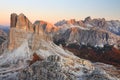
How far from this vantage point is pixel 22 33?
5664 inches

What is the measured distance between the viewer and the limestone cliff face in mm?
139250

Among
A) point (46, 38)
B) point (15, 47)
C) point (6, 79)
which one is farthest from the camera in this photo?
point (46, 38)

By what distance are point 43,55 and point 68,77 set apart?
8189 cm

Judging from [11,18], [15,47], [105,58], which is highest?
[11,18]

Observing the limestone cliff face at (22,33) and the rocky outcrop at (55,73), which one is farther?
the limestone cliff face at (22,33)

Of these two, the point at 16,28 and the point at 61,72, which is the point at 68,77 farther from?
the point at 16,28

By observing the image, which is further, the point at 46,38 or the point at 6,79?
the point at 46,38

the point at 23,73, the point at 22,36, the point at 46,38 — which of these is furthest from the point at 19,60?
the point at 23,73

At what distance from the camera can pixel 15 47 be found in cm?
13550

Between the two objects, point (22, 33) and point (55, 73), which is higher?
point (22, 33)

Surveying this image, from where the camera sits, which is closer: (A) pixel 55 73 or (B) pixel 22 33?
(A) pixel 55 73

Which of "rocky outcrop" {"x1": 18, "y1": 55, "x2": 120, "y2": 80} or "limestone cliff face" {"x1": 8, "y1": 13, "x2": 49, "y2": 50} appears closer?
"rocky outcrop" {"x1": 18, "y1": 55, "x2": 120, "y2": 80}

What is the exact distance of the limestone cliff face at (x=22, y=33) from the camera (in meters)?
139

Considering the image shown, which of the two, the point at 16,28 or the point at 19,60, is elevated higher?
the point at 16,28
